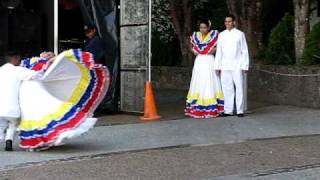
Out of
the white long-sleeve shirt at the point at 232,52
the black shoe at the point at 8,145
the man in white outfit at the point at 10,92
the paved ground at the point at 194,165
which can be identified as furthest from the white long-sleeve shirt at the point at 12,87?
the white long-sleeve shirt at the point at 232,52

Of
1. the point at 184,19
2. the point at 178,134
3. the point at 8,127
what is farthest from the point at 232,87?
the point at 184,19

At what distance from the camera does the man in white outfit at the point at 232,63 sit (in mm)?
12477

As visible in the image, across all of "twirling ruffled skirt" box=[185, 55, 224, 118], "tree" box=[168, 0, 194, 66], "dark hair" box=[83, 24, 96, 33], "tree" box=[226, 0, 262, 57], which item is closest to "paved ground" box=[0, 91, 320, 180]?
"twirling ruffled skirt" box=[185, 55, 224, 118]

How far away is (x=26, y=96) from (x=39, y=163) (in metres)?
1.11

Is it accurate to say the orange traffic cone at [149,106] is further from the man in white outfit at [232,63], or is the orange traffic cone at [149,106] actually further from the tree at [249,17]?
the tree at [249,17]

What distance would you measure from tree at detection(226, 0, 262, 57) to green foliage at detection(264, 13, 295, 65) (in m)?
0.60

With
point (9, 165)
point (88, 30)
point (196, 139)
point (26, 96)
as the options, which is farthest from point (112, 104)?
point (9, 165)

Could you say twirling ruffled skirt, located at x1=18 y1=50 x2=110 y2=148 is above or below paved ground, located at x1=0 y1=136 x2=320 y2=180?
above

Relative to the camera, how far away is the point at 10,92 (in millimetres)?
8891

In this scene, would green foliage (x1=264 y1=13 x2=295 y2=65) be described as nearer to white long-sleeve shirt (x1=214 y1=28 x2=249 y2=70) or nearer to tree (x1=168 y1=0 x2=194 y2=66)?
white long-sleeve shirt (x1=214 y1=28 x2=249 y2=70)

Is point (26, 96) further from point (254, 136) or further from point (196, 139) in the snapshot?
point (254, 136)

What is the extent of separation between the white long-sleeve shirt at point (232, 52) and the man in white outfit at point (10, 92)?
4.57 meters

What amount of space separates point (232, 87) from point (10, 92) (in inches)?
197

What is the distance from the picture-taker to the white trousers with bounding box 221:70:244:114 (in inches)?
492
